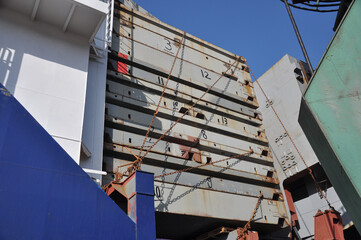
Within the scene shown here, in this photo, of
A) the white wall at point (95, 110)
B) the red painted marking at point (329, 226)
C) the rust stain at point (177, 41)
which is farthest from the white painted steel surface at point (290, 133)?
the white wall at point (95, 110)

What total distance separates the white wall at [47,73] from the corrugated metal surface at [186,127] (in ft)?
2.72

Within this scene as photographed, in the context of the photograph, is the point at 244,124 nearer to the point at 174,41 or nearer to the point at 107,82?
the point at 174,41

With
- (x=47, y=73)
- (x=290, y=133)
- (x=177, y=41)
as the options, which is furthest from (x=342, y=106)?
(x=290, y=133)

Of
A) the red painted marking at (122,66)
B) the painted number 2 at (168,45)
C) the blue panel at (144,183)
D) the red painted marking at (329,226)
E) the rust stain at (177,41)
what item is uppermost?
the rust stain at (177,41)

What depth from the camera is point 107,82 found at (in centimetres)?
705

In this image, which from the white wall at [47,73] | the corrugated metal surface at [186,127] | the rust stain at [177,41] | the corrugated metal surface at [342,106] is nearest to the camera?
the corrugated metal surface at [342,106]

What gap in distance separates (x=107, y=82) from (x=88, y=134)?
1.54 metres

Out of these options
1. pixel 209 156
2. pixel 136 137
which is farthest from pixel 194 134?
pixel 136 137

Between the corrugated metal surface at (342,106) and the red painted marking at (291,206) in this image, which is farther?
the red painted marking at (291,206)

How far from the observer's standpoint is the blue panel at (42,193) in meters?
3.38

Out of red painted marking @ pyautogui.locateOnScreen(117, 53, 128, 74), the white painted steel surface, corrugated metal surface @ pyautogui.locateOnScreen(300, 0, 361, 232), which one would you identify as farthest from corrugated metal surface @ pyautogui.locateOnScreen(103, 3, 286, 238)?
the white painted steel surface

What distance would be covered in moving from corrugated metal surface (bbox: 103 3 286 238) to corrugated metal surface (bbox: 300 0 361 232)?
302 cm

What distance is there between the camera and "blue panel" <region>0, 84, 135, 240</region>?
338cm

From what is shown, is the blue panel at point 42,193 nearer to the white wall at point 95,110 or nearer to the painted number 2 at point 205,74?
the white wall at point 95,110
